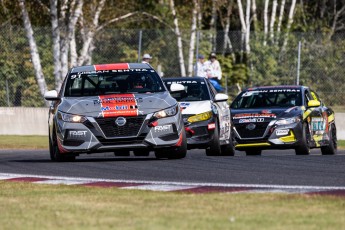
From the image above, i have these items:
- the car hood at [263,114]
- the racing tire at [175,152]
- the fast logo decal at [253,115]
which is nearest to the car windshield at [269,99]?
the car hood at [263,114]

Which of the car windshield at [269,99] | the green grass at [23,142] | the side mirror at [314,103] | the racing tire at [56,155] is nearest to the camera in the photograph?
the racing tire at [56,155]

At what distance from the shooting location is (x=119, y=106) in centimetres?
1772

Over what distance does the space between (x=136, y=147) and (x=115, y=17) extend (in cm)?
2699

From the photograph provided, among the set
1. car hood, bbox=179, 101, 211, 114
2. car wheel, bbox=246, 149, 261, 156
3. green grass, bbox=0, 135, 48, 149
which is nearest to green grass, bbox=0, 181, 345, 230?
car hood, bbox=179, 101, 211, 114

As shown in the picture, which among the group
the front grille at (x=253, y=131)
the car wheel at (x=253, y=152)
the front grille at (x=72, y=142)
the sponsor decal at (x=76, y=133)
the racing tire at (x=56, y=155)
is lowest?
the car wheel at (x=253, y=152)

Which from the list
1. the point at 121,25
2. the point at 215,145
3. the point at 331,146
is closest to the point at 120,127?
the point at 215,145

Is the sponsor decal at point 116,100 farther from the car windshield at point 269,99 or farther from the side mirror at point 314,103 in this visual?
the car windshield at point 269,99

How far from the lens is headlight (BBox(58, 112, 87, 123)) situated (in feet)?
58.1

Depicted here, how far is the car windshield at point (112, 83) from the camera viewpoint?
738 inches

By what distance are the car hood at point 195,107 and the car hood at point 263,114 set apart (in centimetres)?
210

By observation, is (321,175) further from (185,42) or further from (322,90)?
(185,42)

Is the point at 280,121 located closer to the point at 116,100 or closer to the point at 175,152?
the point at 175,152

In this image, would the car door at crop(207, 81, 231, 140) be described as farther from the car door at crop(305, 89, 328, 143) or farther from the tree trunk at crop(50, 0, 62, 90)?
the tree trunk at crop(50, 0, 62, 90)

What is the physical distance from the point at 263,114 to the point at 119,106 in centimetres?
525
